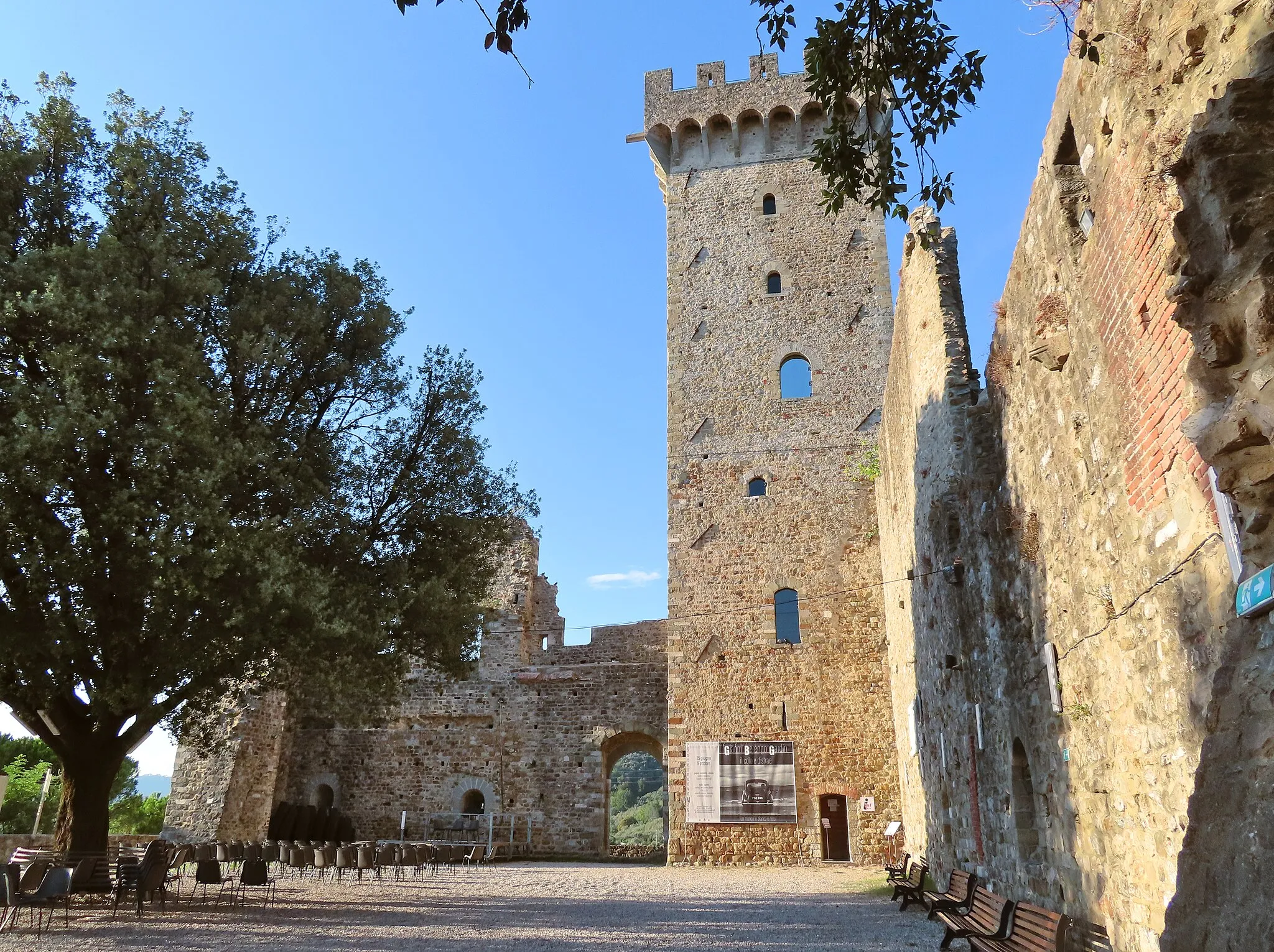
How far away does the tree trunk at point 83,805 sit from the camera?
9719 millimetres

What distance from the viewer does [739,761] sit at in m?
17.5

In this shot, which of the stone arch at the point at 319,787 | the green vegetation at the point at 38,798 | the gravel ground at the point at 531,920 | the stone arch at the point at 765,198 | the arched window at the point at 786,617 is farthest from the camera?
the green vegetation at the point at 38,798

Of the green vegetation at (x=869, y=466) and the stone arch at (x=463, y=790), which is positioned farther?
the stone arch at (x=463, y=790)

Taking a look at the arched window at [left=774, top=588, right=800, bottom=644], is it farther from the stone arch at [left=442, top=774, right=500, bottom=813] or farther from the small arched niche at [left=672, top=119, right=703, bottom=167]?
the small arched niche at [left=672, top=119, right=703, bottom=167]

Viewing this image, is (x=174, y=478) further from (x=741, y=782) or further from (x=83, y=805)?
(x=741, y=782)

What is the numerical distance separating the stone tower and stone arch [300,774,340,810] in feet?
30.6

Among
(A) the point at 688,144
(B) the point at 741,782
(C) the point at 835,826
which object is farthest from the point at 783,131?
(C) the point at 835,826

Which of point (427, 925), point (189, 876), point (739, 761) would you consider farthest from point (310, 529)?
point (739, 761)

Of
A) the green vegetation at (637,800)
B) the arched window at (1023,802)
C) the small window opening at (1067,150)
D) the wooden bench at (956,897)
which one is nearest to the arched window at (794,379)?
the wooden bench at (956,897)

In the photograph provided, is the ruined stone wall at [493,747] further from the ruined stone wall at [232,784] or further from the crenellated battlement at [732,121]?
the crenellated battlement at [732,121]

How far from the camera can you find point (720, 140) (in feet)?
74.4

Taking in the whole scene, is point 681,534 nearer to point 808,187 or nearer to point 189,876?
point 808,187

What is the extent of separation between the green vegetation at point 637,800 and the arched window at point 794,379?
2895cm

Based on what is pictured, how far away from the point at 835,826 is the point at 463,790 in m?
8.78
